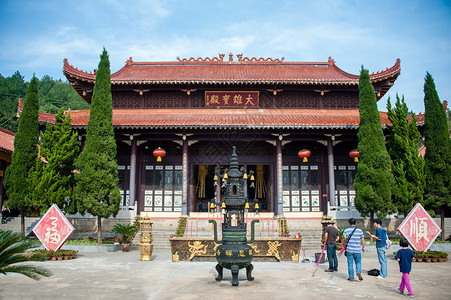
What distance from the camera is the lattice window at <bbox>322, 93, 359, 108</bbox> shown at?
19.4 meters

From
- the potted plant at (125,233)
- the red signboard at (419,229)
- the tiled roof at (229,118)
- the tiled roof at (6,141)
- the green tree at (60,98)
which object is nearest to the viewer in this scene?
the red signboard at (419,229)

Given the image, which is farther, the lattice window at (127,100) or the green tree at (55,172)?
the lattice window at (127,100)

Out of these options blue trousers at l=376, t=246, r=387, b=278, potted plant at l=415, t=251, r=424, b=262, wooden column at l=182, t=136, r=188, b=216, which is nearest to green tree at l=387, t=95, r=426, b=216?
potted plant at l=415, t=251, r=424, b=262

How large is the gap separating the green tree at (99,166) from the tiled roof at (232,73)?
4170 mm

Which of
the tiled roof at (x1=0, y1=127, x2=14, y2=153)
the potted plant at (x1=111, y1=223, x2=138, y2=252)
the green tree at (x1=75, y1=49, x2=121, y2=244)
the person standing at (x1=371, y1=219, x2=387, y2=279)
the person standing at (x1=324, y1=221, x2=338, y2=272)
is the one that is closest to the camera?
the person standing at (x1=371, y1=219, x2=387, y2=279)

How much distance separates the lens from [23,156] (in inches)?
551

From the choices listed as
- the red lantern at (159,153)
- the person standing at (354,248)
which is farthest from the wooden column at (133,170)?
the person standing at (354,248)

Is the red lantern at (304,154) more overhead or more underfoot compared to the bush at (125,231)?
more overhead

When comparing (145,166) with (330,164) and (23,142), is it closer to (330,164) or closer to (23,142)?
(23,142)

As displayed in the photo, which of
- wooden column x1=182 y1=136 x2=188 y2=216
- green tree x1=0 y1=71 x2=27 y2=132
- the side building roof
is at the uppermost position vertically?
green tree x1=0 y1=71 x2=27 y2=132

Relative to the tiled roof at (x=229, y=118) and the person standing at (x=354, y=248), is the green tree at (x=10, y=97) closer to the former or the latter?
the tiled roof at (x=229, y=118)

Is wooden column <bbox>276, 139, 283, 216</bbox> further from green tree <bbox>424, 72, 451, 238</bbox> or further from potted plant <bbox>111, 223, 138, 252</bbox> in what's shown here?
potted plant <bbox>111, 223, 138, 252</bbox>

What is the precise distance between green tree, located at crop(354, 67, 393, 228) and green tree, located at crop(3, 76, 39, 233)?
1299cm

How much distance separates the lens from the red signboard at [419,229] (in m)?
9.41
